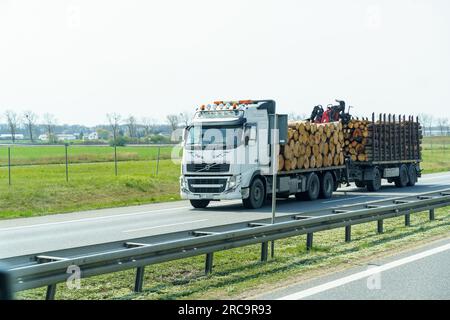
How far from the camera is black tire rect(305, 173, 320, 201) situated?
25.6 metres

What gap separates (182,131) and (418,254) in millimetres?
12540

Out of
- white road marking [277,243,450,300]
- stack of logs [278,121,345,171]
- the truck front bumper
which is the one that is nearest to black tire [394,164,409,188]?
stack of logs [278,121,345,171]

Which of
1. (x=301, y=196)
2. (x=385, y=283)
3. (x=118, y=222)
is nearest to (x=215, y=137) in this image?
(x=118, y=222)

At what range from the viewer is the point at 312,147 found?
26.0 meters

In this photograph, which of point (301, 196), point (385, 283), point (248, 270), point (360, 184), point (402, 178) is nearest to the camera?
point (385, 283)

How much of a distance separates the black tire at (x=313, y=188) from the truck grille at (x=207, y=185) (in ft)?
14.5

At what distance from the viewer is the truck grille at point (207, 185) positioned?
2225 centimetres

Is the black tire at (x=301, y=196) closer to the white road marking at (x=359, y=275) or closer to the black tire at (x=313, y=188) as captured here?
the black tire at (x=313, y=188)

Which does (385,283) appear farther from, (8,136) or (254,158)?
(8,136)

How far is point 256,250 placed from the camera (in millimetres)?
12859

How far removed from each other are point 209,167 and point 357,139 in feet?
32.2

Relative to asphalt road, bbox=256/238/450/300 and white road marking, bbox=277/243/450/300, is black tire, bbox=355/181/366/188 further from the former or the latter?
asphalt road, bbox=256/238/450/300

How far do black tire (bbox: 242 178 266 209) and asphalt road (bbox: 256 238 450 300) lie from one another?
37.2 ft

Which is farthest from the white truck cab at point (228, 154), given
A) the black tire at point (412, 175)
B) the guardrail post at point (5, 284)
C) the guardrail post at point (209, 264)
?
the guardrail post at point (5, 284)
